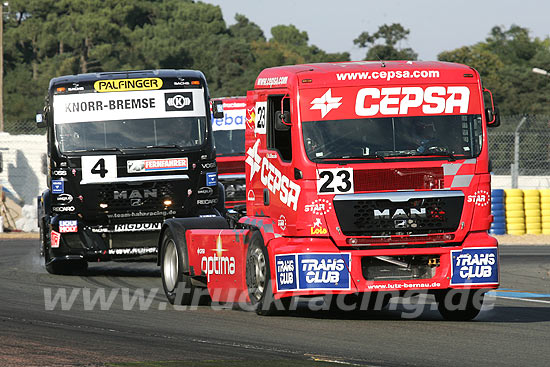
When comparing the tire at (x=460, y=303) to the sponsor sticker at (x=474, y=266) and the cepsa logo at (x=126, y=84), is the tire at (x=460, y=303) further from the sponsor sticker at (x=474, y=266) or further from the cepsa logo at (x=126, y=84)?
the cepsa logo at (x=126, y=84)

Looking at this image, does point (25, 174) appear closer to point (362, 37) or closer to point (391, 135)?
point (391, 135)

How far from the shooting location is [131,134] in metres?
17.3

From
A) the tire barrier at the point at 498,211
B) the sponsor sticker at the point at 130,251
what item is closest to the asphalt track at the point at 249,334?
the sponsor sticker at the point at 130,251

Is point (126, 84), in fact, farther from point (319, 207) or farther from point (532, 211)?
point (532, 211)

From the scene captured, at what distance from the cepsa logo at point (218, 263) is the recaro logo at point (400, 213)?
2.11m

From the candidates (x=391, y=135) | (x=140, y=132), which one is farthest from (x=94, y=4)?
(x=391, y=135)

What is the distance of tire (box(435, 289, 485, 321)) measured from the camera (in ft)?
38.8

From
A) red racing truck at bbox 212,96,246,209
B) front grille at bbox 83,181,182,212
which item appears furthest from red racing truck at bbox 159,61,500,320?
red racing truck at bbox 212,96,246,209

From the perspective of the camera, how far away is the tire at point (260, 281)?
11.8 m

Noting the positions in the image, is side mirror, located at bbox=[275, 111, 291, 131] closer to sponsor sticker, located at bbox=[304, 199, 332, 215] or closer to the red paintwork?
the red paintwork

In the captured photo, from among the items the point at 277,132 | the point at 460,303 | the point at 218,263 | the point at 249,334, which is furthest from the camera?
the point at 218,263

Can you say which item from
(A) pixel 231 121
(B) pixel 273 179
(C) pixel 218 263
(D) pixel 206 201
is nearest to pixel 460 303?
(B) pixel 273 179

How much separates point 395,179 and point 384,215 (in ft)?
1.24

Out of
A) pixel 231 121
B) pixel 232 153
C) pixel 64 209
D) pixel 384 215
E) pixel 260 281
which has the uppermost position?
pixel 231 121
